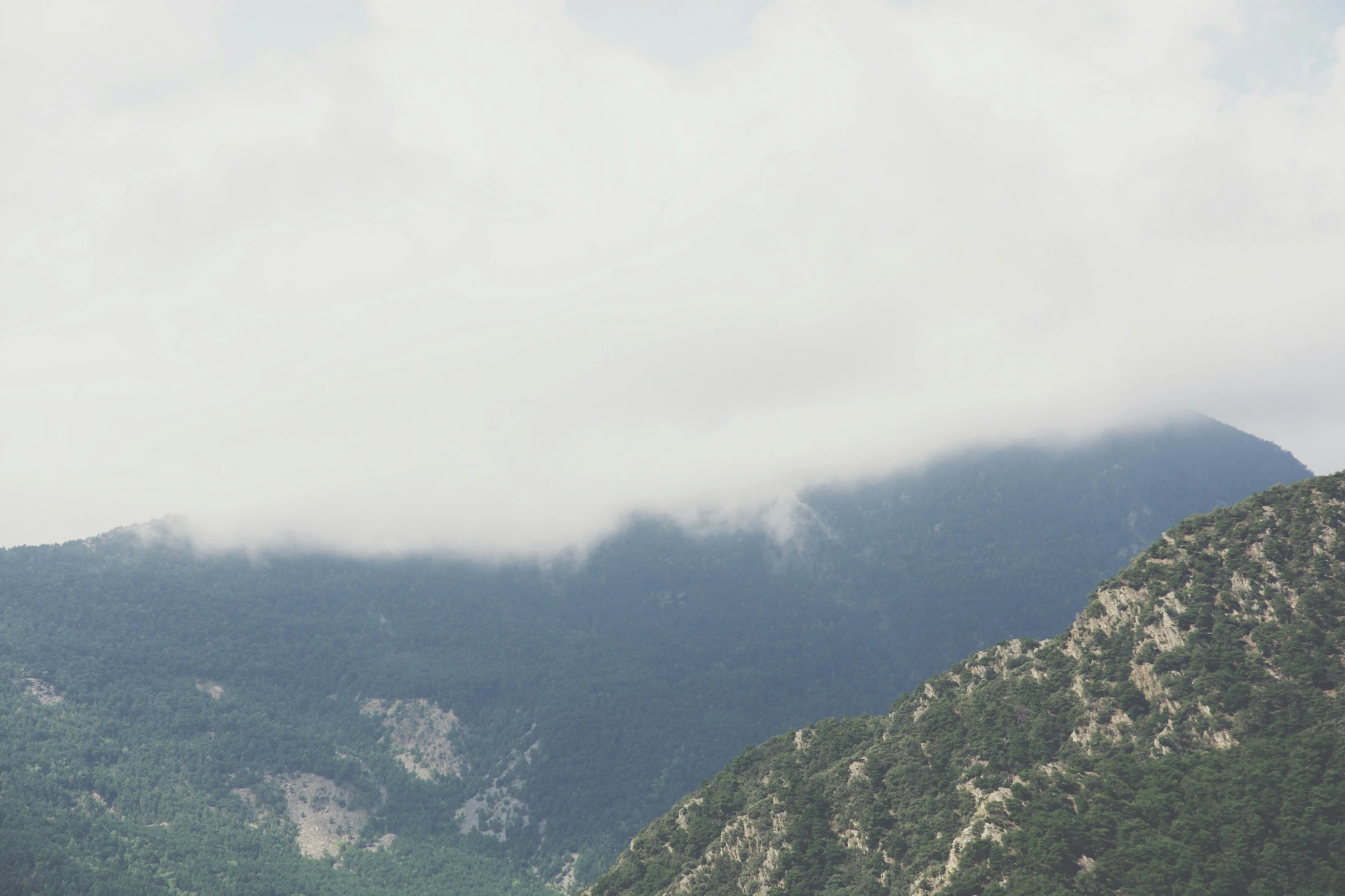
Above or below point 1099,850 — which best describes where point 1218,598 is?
above

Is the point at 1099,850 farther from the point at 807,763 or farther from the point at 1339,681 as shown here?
the point at 807,763

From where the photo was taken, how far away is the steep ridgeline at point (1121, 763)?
4296 inches

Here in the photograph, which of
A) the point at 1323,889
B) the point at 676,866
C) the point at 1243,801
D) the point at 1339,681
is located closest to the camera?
the point at 1323,889

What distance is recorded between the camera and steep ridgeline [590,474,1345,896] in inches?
4296

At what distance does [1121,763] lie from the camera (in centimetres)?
12756

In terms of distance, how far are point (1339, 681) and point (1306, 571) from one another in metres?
17.4

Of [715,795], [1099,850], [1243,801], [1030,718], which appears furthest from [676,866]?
[1243,801]

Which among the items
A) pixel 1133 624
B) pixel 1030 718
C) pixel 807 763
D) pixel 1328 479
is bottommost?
pixel 807 763

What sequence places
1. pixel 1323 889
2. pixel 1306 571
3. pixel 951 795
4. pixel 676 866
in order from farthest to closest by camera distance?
pixel 676 866 < pixel 951 795 < pixel 1306 571 < pixel 1323 889

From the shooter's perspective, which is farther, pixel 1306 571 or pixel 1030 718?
pixel 1030 718

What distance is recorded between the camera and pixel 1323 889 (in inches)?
3893

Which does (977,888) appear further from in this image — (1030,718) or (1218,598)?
(1218,598)

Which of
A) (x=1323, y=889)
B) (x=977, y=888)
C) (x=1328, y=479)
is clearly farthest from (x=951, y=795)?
Result: (x=1328, y=479)

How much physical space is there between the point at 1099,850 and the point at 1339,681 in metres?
37.5
